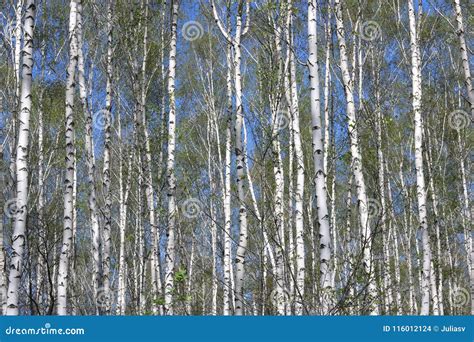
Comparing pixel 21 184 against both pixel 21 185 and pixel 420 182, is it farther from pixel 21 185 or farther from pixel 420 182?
pixel 420 182

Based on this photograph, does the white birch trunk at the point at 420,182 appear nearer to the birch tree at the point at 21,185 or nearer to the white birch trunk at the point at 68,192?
the white birch trunk at the point at 68,192

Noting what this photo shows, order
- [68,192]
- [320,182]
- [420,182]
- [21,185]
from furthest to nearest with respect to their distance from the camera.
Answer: [420,182], [68,192], [21,185], [320,182]

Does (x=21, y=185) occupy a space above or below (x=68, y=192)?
below

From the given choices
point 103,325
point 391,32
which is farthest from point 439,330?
point 391,32

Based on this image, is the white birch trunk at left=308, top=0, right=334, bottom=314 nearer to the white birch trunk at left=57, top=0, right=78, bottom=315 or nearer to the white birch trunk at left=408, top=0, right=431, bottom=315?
the white birch trunk at left=57, top=0, right=78, bottom=315

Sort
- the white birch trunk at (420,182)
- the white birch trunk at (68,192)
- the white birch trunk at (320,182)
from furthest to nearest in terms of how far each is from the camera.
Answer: the white birch trunk at (420,182) < the white birch trunk at (68,192) < the white birch trunk at (320,182)

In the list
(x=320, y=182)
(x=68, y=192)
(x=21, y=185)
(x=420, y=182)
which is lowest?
(x=320, y=182)

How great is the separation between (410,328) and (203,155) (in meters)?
14.5

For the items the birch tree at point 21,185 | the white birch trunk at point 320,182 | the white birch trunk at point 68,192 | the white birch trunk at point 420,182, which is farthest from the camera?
the white birch trunk at point 420,182

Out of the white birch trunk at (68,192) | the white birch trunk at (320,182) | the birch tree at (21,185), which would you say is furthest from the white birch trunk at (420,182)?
the birch tree at (21,185)

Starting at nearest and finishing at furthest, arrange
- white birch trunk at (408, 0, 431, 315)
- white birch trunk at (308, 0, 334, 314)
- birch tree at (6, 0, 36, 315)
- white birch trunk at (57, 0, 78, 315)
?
white birch trunk at (308, 0, 334, 314) < birch tree at (6, 0, 36, 315) < white birch trunk at (57, 0, 78, 315) < white birch trunk at (408, 0, 431, 315)

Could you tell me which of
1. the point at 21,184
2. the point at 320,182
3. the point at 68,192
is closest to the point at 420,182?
the point at 320,182

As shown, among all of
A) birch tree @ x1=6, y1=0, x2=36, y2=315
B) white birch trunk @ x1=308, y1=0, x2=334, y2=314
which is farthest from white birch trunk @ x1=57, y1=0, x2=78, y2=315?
white birch trunk @ x1=308, y1=0, x2=334, y2=314

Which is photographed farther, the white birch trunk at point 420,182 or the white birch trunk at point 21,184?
the white birch trunk at point 420,182
